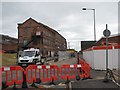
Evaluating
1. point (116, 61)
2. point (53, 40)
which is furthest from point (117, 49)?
point (53, 40)

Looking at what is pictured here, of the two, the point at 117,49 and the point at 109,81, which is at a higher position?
the point at 117,49

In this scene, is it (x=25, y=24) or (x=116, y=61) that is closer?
(x=116, y=61)

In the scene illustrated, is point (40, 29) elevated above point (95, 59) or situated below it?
above

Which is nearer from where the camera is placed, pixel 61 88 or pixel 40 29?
pixel 61 88

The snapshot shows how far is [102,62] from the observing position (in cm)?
2188

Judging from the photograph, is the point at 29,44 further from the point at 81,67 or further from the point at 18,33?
the point at 81,67

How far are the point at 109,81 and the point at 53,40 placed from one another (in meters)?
90.8

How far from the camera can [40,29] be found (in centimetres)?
8038

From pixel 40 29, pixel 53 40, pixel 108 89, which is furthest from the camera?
pixel 53 40

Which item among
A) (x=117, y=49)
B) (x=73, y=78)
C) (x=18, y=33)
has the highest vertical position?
(x=18, y=33)

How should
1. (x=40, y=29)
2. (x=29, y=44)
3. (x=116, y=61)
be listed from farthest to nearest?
(x=40, y=29) < (x=29, y=44) < (x=116, y=61)

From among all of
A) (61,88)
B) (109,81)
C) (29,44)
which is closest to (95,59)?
(109,81)

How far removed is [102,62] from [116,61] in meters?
1.25

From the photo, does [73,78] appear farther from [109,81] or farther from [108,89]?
[108,89]
